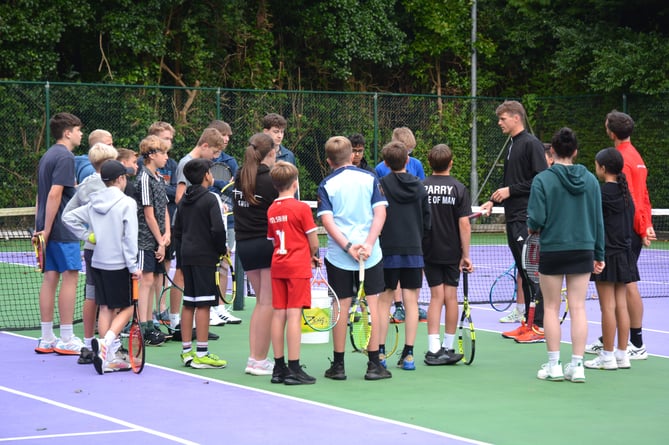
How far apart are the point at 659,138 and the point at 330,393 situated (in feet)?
49.8

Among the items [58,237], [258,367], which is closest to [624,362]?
[258,367]

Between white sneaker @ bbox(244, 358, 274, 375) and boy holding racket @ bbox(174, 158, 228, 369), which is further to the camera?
boy holding racket @ bbox(174, 158, 228, 369)

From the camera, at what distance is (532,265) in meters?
9.07

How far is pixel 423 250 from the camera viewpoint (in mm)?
8289

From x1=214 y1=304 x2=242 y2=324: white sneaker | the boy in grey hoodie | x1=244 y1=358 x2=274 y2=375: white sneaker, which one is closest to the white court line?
the boy in grey hoodie

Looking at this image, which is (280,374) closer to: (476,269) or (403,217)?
(403,217)

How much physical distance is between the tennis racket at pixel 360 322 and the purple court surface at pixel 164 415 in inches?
39.7

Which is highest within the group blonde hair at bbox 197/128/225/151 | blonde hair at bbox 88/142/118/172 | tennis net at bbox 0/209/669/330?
blonde hair at bbox 197/128/225/151

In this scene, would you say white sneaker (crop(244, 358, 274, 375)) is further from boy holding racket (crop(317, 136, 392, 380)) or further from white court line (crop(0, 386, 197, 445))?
white court line (crop(0, 386, 197, 445))

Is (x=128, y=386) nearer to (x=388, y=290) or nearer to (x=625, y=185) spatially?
(x=388, y=290)

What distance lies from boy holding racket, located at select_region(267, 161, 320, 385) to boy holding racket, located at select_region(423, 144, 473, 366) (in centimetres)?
121

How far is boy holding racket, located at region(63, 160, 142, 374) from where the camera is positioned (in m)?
7.78

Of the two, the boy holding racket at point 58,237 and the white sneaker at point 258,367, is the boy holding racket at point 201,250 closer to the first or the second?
the white sneaker at point 258,367

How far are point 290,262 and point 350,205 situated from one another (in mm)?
593
